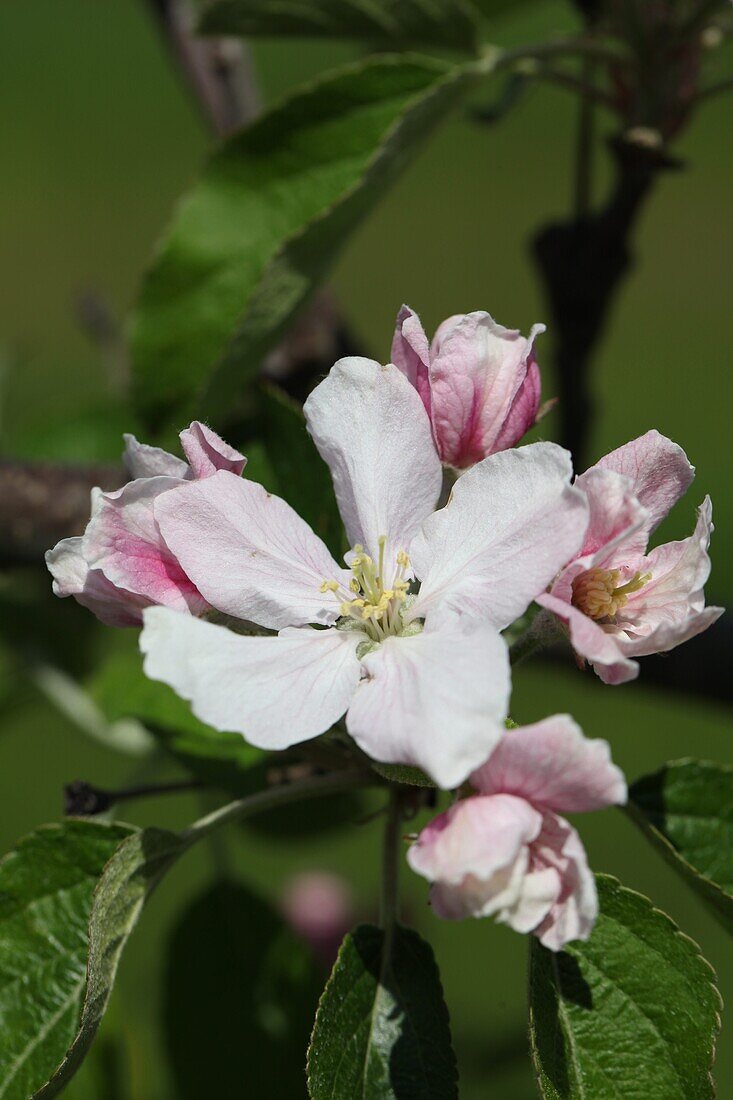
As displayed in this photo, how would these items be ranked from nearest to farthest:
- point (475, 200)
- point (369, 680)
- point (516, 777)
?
point (516, 777) < point (369, 680) < point (475, 200)

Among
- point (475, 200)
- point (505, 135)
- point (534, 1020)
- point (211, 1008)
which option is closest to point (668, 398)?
point (475, 200)

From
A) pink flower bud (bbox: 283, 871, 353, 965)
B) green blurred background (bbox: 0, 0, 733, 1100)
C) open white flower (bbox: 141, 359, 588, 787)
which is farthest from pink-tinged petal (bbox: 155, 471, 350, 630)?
pink flower bud (bbox: 283, 871, 353, 965)

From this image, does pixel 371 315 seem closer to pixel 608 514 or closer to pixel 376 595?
pixel 376 595

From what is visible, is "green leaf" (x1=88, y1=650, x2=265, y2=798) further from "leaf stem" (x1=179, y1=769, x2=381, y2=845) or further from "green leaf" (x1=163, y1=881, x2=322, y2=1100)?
"green leaf" (x1=163, y1=881, x2=322, y2=1100)

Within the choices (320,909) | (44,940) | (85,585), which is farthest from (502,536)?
(320,909)

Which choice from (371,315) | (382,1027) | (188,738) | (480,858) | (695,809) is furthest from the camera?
(371,315)

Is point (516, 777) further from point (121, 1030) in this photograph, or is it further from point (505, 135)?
point (505, 135)

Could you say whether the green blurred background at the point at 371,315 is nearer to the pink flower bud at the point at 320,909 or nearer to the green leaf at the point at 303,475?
the pink flower bud at the point at 320,909
